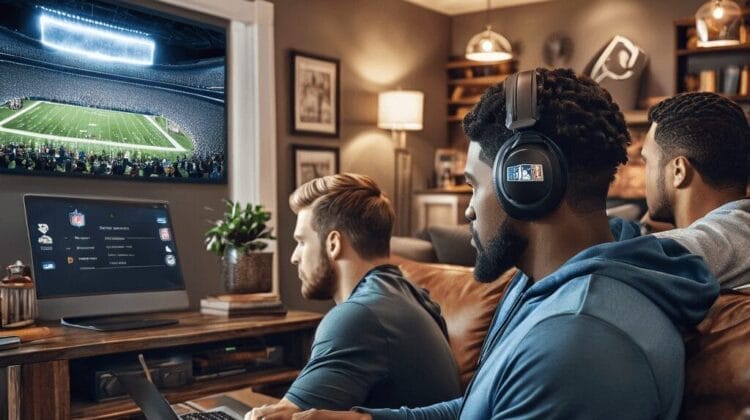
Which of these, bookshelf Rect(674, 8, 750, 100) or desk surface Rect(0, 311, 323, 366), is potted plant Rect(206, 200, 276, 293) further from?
bookshelf Rect(674, 8, 750, 100)

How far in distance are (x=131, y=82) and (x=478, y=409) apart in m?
3.07

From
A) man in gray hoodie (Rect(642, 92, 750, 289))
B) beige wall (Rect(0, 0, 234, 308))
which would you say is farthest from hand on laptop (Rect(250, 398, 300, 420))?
beige wall (Rect(0, 0, 234, 308))

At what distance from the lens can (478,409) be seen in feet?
3.10

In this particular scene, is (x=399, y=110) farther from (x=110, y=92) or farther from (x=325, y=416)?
(x=325, y=416)

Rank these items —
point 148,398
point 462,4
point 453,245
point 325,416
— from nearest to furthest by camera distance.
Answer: point 325,416 < point 148,398 < point 453,245 < point 462,4

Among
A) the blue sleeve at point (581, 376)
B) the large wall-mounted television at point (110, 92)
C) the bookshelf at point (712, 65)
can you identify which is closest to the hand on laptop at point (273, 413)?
the blue sleeve at point (581, 376)

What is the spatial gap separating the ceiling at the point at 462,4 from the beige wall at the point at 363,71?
0.07 m

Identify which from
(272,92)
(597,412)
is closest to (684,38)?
(272,92)

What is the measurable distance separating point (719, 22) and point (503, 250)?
3.27 metres

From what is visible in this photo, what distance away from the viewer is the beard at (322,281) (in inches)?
77.8

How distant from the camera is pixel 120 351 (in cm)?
235

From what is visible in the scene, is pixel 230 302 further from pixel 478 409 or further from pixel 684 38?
pixel 684 38

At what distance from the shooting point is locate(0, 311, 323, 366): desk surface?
2195 millimetres

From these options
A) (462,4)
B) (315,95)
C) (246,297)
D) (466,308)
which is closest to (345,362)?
(466,308)
